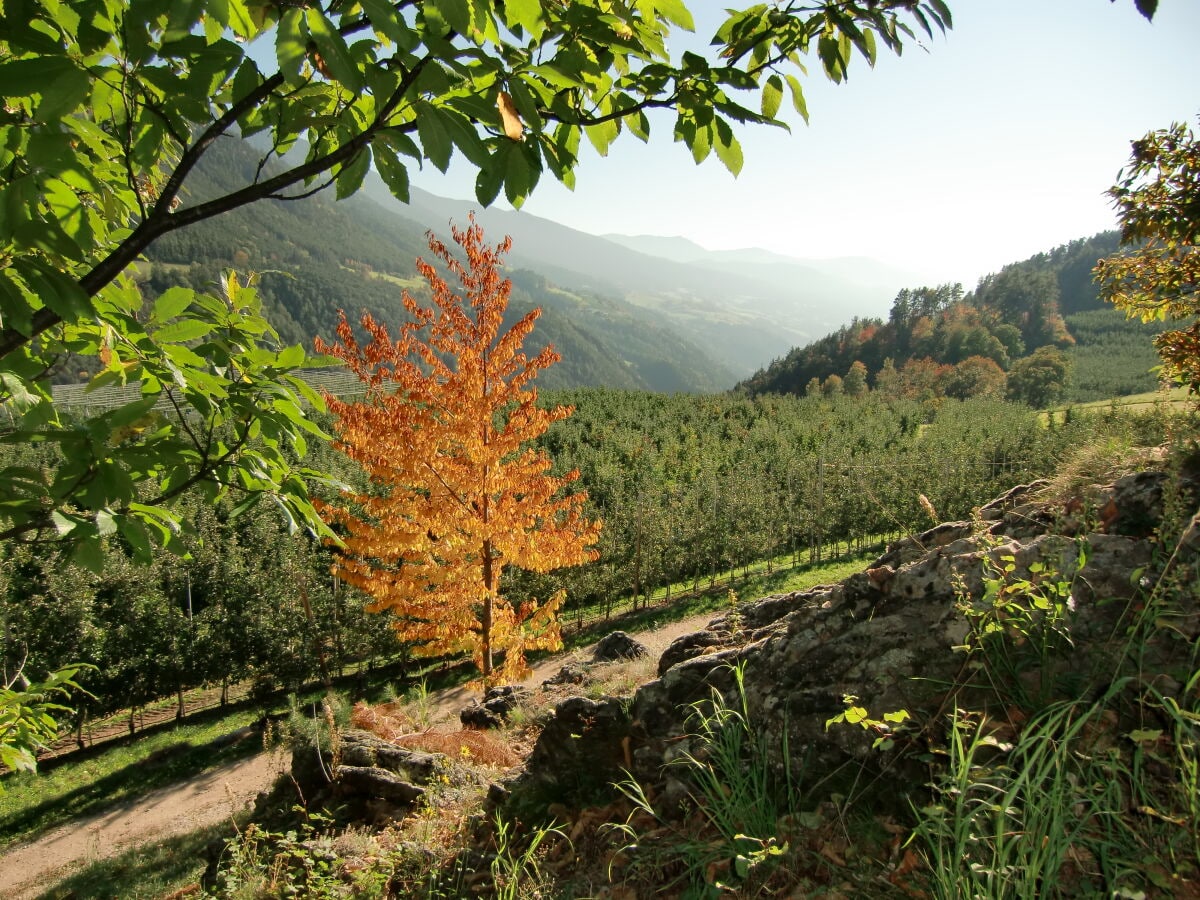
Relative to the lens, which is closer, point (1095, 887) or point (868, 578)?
point (1095, 887)

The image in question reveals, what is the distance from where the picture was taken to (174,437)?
1.53 metres

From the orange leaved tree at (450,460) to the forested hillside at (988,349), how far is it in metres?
60.0

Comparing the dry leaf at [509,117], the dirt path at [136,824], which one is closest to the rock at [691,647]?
the dry leaf at [509,117]

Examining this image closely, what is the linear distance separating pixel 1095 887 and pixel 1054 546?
1057 mm

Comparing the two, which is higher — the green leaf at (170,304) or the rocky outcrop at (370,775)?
the green leaf at (170,304)

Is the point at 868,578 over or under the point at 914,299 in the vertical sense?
under

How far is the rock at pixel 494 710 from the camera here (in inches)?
216

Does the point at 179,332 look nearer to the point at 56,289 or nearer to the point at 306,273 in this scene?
the point at 56,289

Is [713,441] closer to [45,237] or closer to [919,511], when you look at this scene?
[919,511]

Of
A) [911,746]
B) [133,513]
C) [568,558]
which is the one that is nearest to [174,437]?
[133,513]

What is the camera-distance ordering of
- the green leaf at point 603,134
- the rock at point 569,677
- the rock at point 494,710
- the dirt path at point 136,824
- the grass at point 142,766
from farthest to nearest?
the grass at point 142,766 → the dirt path at point 136,824 → the rock at point 494,710 → the rock at point 569,677 → the green leaf at point 603,134

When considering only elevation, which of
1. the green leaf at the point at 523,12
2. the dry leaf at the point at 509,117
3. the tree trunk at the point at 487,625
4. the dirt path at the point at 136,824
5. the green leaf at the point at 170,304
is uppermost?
the green leaf at the point at 523,12

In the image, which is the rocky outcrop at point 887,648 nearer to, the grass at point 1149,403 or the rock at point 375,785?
the rock at point 375,785

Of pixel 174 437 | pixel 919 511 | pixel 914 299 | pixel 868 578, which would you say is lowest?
pixel 919 511
